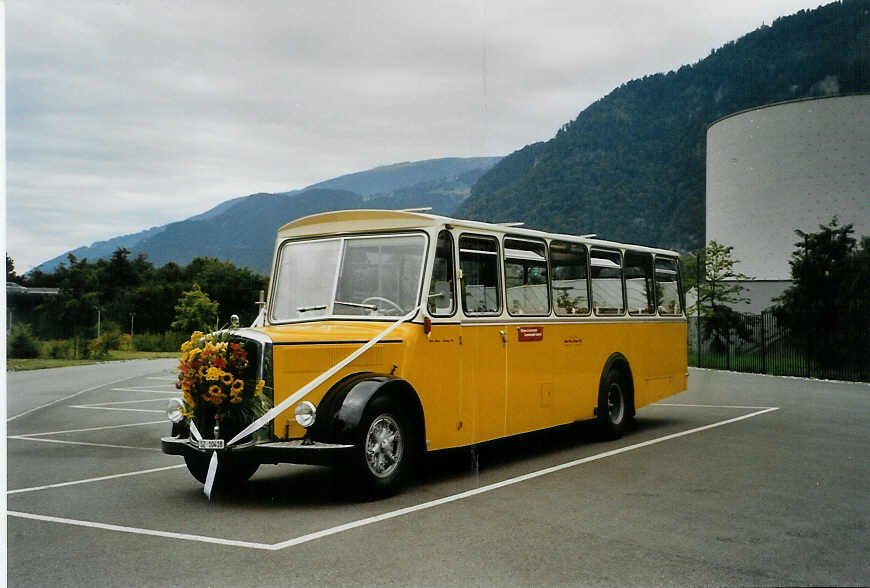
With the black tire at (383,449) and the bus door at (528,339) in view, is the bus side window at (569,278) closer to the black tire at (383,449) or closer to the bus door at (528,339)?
the bus door at (528,339)

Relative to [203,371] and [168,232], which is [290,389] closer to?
[203,371]

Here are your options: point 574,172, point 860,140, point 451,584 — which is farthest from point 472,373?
point 574,172

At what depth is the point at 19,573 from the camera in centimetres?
583

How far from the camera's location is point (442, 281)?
370 inches

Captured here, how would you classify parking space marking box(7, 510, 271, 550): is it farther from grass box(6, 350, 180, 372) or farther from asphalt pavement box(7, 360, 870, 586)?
grass box(6, 350, 180, 372)

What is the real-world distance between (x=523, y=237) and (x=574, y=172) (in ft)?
277

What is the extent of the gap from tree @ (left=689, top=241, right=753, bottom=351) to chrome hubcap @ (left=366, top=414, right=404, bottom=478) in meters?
32.1

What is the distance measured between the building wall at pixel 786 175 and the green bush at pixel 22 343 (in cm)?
3774

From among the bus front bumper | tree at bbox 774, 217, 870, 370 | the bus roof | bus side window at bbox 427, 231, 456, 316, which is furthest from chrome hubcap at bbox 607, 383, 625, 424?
tree at bbox 774, 217, 870, 370

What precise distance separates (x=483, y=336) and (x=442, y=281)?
97 centimetres

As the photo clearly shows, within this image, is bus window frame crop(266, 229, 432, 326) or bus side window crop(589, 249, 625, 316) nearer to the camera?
bus window frame crop(266, 229, 432, 326)

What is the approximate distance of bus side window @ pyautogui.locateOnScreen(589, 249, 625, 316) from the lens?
1278 cm

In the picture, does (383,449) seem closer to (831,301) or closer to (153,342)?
(831,301)

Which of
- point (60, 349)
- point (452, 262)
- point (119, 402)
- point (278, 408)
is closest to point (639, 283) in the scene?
point (452, 262)
